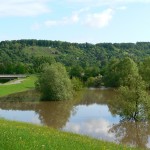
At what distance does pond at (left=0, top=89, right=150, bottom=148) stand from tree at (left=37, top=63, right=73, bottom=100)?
105 inches

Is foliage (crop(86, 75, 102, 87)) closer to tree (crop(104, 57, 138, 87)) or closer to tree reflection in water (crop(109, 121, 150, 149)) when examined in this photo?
tree (crop(104, 57, 138, 87))

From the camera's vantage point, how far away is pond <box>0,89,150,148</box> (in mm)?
35031

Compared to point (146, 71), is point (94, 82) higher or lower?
lower

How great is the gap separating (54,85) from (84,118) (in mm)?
21405

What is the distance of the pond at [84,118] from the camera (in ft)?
115

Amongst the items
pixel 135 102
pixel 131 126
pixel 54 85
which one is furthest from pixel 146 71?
pixel 131 126

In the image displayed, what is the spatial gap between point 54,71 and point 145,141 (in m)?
36.3

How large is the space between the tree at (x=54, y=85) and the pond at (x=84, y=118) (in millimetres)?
2660

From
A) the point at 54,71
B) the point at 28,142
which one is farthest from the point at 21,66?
the point at 28,142

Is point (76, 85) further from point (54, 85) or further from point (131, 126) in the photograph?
point (131, 126)

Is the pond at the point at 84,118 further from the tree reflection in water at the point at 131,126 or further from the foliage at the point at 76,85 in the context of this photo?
the foliage at the point at 76,85

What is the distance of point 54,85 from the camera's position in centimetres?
6612

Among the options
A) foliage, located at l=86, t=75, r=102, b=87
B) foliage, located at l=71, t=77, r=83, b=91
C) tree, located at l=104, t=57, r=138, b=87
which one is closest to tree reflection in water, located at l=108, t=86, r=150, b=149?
foliage, located at l=71, t=77, r=83, b=91

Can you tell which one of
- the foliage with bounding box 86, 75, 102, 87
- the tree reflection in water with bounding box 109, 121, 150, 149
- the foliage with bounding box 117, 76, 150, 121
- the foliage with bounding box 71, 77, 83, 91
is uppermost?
the foliage with bounding box 117, 76, 150, 121
